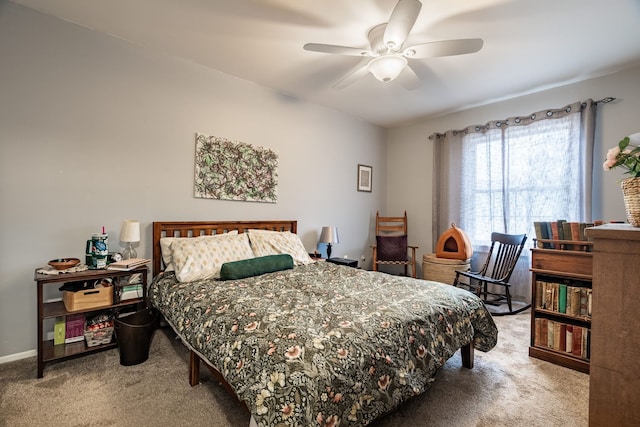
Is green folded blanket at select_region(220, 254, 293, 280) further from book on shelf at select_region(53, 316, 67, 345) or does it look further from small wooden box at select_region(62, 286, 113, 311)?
book on shelf at select_region(53, 316, 67, 345)

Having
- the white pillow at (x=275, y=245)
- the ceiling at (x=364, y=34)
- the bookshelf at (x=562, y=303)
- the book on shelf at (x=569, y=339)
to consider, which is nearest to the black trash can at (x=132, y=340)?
the white pillow at (x=275, y=245)

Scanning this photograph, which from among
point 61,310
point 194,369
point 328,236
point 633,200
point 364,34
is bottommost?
point 194,369

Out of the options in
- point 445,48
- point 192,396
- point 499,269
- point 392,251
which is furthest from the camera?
point 392,251

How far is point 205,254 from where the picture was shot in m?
2.47

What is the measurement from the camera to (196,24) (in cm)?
229

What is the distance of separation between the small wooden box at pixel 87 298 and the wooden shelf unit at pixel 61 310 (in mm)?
27

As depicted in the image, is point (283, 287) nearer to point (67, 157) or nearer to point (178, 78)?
point (67, 157)

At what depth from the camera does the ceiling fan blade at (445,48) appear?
1.87 meters

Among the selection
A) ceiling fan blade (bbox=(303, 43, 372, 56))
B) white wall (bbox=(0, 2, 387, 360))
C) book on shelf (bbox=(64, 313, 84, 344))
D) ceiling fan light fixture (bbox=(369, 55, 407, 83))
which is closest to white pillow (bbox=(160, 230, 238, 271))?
white wall (bbox=(0, 2, 387, 360))

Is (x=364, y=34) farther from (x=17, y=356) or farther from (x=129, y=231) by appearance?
(x=17, y=356)

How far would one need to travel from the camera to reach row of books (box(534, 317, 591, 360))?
210 cm

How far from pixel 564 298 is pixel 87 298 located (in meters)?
3.68

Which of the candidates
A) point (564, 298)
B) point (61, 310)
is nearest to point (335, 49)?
point (564, 298)

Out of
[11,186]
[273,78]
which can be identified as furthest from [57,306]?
[273,78]
